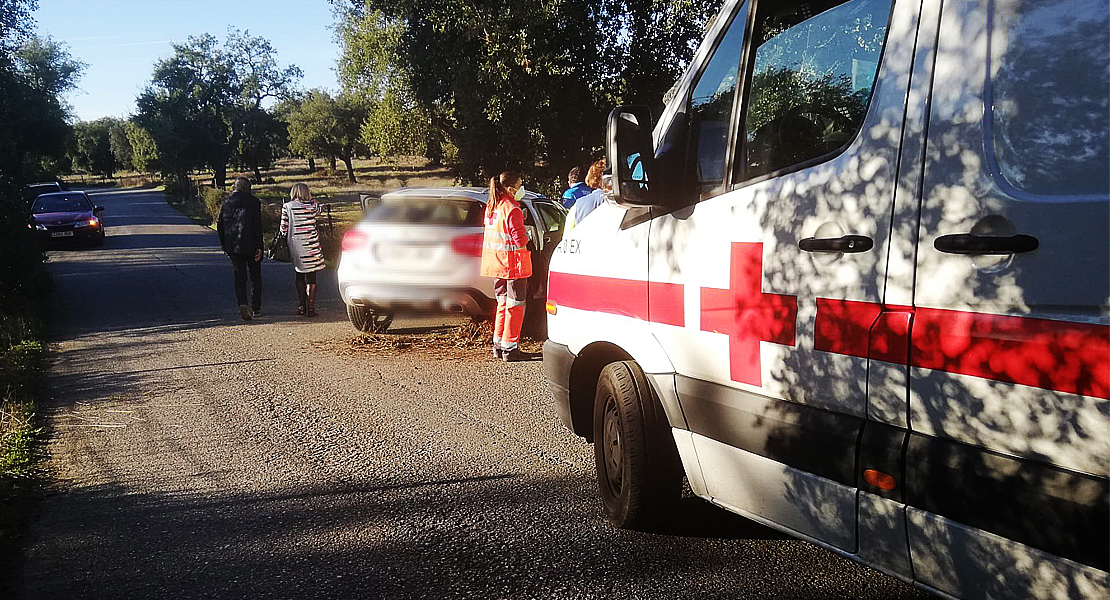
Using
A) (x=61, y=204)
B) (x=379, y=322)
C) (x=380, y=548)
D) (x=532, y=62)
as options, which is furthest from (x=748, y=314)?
(x=61, y=204)

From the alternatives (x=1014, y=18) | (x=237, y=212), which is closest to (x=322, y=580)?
(x=1014, y=18)

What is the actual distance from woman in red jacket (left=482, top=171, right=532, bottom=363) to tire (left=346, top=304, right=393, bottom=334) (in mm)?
1840

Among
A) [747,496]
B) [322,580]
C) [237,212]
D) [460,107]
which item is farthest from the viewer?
[460,107]

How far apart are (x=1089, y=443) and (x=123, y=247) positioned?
25979 mm

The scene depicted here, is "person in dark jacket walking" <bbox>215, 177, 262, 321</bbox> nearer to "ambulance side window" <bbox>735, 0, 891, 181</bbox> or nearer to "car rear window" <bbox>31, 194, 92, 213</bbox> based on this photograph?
"ambulance side window" <bbox>735, 0, 891, 181</bbox>

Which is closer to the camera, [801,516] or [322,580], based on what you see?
[801,516]

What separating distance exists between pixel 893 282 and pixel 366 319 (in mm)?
8108

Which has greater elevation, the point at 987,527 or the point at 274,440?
the point at 987,527

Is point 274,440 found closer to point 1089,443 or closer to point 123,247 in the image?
point 1089,443

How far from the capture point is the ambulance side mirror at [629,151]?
11.6ft

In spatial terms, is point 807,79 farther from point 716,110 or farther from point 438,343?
→ point 438,343

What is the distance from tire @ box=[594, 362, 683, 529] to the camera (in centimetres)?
387

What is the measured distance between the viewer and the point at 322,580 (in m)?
3.77

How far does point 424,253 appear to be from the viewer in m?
8.97
